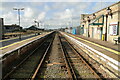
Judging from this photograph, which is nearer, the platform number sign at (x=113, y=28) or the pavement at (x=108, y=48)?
the pavement at (x=108, y=48)

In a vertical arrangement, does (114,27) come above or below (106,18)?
below

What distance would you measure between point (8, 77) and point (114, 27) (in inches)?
673

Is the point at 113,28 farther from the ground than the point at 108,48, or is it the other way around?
the point at 113,28

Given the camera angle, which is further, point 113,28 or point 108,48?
point 113,28

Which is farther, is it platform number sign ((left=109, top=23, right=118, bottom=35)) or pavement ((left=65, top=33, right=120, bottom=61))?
platform number sign ((left=109, top=23, right=118, bottom=35))

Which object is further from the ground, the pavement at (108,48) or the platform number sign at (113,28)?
the platform number sign at (113,28)

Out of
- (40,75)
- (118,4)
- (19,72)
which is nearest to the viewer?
(40,75)

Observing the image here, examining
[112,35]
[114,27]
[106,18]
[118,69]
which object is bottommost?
[118,69]

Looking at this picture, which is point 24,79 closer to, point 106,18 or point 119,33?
point 119,33

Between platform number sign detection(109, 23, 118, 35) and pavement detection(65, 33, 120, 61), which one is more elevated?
platform number sign detection(109, 23, 118, 35)

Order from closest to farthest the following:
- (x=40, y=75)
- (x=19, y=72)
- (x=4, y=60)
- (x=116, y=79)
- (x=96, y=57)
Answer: (x=116, y=79) → (x=40, y=75) → (x=19, y=72) → (x=4, y=60) → (x=96, y=57)

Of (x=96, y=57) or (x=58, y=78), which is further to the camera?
(x=96, y=57)

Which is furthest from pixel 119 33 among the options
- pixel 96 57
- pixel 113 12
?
pixel 96 57

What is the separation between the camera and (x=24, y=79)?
6.04 m
